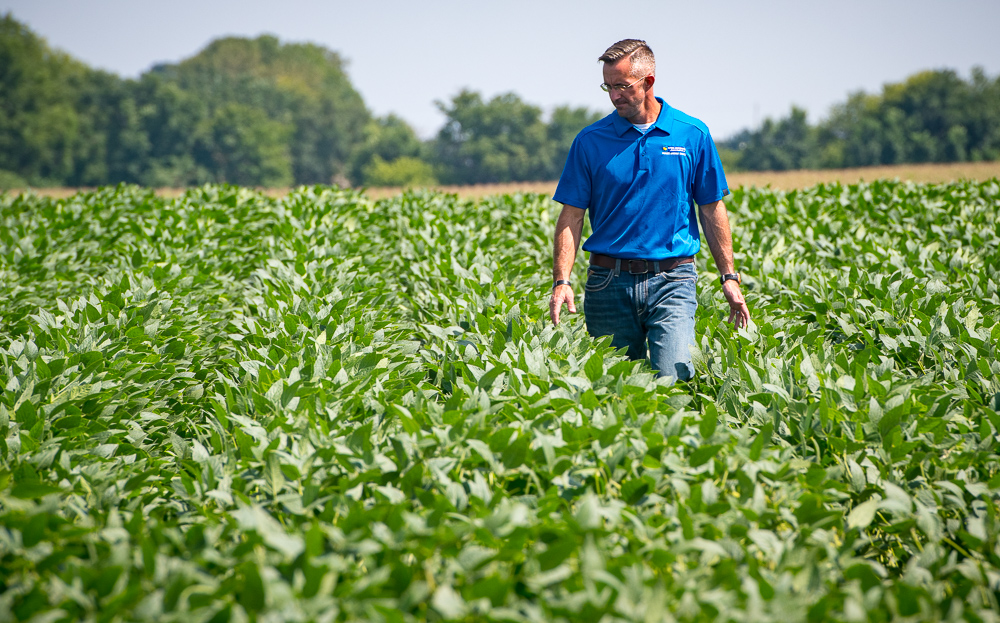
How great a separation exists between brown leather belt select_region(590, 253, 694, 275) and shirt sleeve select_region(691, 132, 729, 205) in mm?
362

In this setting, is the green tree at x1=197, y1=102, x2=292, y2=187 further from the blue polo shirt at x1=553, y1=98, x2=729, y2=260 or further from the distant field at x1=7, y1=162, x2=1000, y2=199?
the blue polo shirt at x1=553, y1=98, x2=729, y2=260

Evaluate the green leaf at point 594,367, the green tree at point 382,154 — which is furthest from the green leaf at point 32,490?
the green tree at point 382,154

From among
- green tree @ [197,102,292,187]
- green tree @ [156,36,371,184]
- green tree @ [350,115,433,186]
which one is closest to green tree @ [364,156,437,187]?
green tree @ [350,115,433,186]

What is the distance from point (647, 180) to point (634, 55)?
25.3 inches

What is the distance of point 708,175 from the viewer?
3695mm

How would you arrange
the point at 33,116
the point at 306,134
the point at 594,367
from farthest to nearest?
the point at 306,134
the point at 33,116
the point at 594,367

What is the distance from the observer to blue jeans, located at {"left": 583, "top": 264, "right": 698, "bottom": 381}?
141 inches

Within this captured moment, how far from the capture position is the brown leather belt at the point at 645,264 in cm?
367

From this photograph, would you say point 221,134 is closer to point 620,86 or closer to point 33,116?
point 33,116

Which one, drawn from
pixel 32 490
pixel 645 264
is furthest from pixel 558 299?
pixel 32 490

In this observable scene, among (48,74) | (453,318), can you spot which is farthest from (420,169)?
(453,318)

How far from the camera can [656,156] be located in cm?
364

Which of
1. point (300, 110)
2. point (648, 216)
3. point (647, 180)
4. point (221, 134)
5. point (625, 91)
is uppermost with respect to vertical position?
point (300, 110)

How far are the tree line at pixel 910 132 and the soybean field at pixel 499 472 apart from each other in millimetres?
68775
